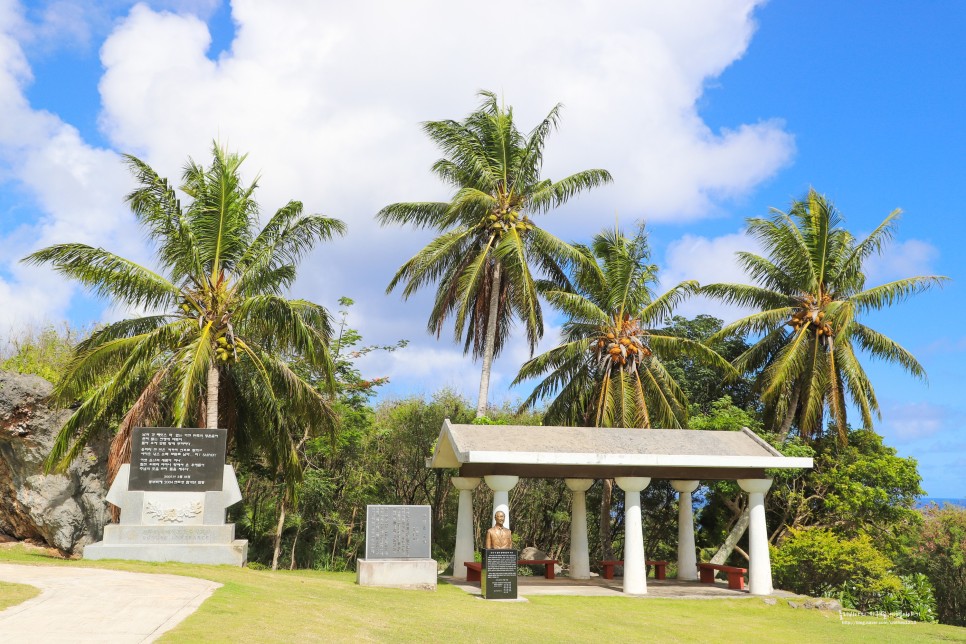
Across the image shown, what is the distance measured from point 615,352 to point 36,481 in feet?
51.5

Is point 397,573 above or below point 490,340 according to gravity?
below

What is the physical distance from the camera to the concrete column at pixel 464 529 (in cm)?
1798

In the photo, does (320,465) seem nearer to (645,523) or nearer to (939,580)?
(645,523)

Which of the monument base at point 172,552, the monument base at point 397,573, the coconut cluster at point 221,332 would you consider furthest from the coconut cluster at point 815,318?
the monument base at point 172,552

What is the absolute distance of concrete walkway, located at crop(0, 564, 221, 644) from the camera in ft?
25.9

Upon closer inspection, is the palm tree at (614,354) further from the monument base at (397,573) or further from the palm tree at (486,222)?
the monument base at (397,573)

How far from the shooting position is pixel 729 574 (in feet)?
59.8

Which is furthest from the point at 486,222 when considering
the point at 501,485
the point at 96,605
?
the point at 96,605

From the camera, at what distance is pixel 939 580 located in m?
28.0

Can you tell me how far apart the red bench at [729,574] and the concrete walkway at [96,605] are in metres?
11.4

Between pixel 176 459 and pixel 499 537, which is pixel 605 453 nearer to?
pixel 499 537

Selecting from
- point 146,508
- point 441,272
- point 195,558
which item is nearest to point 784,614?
point 195,558

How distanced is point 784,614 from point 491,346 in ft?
39.0

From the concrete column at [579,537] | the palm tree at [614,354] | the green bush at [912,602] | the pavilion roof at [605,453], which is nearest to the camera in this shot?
the pavilion roof at [605,453]
